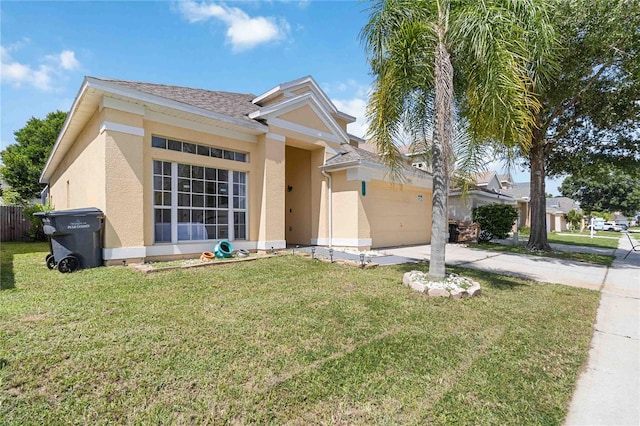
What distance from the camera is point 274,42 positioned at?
37.0 ft

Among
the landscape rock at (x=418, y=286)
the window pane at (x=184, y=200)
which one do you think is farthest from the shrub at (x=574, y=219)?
the window pane at (x=184, y=200)

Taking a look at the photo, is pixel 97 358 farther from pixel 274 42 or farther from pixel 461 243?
pixel 461 243

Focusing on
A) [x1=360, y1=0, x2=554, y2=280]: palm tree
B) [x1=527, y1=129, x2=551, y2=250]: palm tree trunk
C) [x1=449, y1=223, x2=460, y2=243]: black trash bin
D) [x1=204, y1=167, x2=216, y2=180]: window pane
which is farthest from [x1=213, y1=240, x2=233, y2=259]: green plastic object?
[x1=527, y1=129, x2=551, y2=250]: palm tree trunk

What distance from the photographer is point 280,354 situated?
3.38m

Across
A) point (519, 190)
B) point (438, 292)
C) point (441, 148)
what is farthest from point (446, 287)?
point (519, 190)

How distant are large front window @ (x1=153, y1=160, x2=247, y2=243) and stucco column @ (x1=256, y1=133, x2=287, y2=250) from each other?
655 mm

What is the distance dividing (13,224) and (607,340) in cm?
2375

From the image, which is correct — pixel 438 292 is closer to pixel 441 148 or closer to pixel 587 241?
pixel 441 148

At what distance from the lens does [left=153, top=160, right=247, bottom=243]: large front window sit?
28.9ft

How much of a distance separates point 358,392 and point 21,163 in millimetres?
37635

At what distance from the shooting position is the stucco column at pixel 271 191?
1045 centimetres

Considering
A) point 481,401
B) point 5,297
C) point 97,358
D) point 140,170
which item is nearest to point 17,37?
point 140,170

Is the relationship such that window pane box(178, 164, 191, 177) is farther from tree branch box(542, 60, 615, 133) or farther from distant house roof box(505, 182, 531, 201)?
distant house roof box(505, 182, 531, 201)

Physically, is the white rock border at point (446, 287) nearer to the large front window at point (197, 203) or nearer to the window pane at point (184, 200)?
the large front window at point (197, 203)
